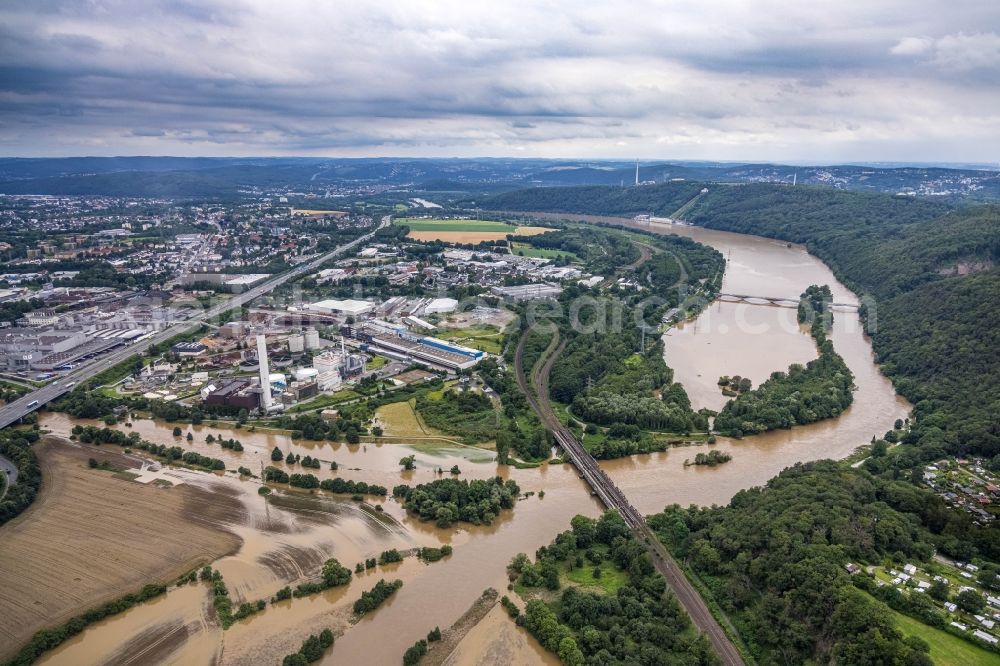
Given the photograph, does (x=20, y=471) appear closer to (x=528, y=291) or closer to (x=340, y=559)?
(x=340, y=559)

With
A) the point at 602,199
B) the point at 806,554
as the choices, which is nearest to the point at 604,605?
the point at 806,554

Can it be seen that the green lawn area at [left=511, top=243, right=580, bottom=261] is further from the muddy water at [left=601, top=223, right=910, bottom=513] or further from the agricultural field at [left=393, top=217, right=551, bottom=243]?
the muddy water at [left=601, top=223, right=910, bottom=513]

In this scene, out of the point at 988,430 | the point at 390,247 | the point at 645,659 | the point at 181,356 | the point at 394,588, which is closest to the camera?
the point at 645,659

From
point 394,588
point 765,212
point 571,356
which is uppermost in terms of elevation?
point 765,212

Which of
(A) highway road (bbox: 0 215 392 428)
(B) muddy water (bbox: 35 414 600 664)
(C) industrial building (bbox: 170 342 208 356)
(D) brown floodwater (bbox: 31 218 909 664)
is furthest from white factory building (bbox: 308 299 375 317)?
(B) muddy water (bbox: 35 414 600 664)

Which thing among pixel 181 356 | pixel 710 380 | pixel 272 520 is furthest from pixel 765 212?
pixel 272 520

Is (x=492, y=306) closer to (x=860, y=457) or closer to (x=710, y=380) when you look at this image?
(x=710, y=380)

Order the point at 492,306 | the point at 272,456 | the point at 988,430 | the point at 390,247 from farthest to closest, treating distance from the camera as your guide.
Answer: the point at 390,247 → the point at 492,306 → the point at 272,456 → the point at 988,430
